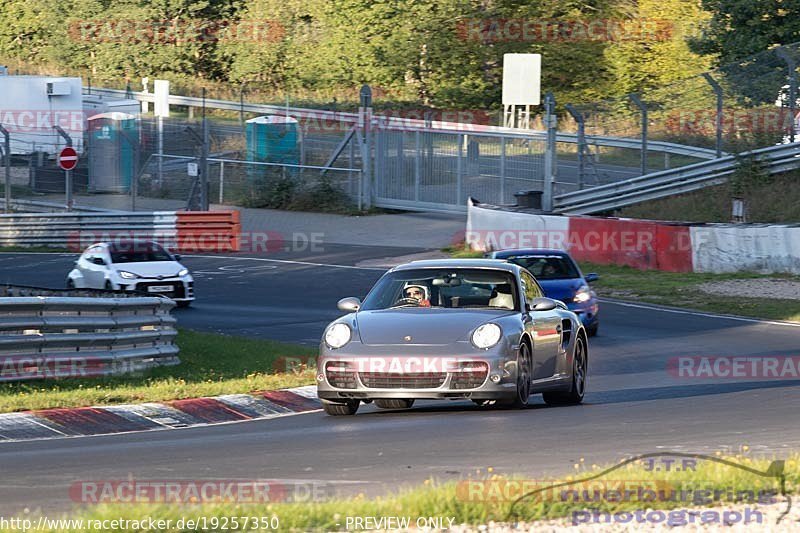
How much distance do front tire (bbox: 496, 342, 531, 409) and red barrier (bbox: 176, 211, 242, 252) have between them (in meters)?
25.3

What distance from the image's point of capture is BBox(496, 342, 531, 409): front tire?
11758 mm

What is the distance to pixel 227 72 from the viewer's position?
69.9m

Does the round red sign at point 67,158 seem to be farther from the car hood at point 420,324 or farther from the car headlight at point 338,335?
the car headlight at point 338,335

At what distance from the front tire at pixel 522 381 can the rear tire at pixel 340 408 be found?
4.20 ft

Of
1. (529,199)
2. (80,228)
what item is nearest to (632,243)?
(529,199)

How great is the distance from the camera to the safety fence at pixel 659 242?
90.1 ft

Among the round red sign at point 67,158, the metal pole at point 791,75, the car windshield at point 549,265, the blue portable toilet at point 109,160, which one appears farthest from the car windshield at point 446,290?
the blue portable toilet at point 109,160

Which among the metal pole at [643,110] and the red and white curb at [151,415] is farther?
the metal pole at [643,110]

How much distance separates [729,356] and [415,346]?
24.9 feet

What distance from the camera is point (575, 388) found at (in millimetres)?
13172

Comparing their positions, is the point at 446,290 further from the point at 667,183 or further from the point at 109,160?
the point at 109,160

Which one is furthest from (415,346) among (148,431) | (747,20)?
(747,20)

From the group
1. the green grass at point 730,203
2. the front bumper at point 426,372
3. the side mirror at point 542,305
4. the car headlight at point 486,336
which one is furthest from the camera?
the green grass at point 730,203

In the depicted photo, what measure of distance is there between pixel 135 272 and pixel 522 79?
1651 cm
